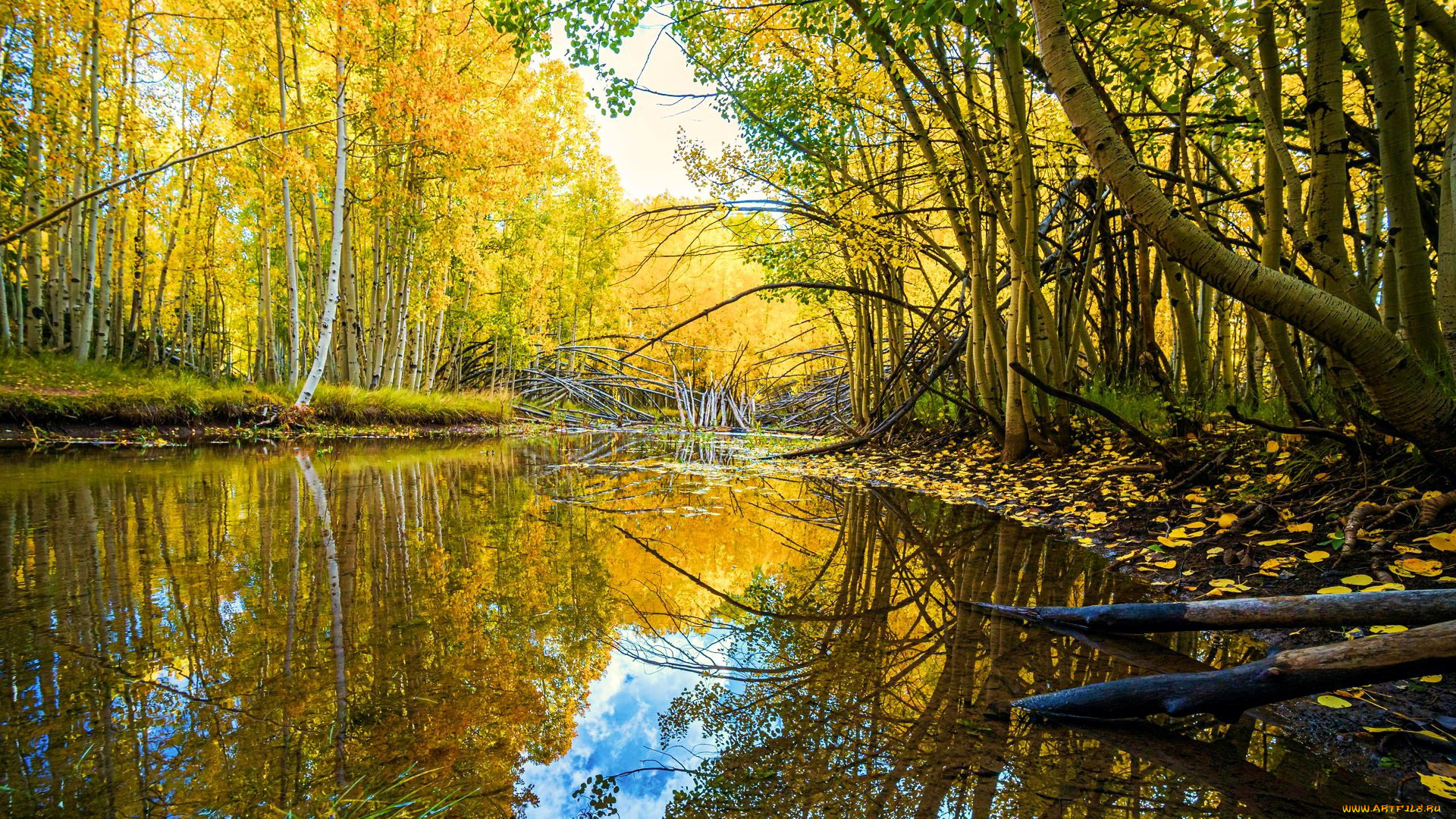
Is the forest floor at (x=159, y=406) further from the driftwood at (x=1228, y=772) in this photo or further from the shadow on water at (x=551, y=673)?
the driftwood at (x=1228, y=772)

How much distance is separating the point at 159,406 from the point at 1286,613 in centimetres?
1040

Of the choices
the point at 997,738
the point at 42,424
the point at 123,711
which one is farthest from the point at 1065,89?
the point at 42,424

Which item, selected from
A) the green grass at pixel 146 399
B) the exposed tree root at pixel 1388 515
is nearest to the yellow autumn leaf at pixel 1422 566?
the exposed tree root at pixel 1388 515

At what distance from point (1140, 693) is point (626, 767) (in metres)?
1.11

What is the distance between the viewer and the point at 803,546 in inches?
122

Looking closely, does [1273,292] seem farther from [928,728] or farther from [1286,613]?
[928,728]

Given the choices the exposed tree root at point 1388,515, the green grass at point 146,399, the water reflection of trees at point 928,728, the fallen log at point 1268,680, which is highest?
the green grass at point 146,399

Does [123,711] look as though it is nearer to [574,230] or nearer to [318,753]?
[318,753]

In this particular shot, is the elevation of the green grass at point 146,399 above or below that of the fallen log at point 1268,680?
above

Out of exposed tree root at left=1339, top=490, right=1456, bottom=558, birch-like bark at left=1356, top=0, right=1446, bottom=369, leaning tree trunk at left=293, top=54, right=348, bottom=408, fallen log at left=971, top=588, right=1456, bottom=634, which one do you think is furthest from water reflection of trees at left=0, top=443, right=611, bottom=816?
leaning tree trunk at left=293, top=54, right=348, bottom=408

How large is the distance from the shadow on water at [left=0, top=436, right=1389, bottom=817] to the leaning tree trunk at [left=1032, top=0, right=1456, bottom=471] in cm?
112

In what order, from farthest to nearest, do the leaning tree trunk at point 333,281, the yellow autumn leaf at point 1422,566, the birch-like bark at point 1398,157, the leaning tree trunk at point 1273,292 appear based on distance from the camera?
the leaning tree trunk at point 333,281 → the birch-like bark at point 1398,157 → the leaning tree trunk at point 1273,292 → the yellow autumn leaf at point 1422,566

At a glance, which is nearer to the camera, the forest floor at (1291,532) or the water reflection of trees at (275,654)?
Result: the water reflection of trees at (275,654)

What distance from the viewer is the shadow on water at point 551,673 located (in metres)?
1.06
